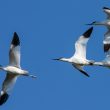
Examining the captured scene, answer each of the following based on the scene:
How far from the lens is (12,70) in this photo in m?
59.3

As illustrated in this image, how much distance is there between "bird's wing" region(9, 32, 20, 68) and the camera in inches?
2320

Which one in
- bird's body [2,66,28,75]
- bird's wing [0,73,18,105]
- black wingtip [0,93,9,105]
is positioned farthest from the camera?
bird's wing [0,73,18,105]

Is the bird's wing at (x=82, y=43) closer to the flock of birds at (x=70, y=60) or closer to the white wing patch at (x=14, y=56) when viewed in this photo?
the flock of birds at (x=70, y=60)

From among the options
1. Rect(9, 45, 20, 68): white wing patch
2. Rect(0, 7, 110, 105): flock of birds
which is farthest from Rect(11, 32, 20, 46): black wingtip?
Rect(9, 45, 20, 68): white wing patch

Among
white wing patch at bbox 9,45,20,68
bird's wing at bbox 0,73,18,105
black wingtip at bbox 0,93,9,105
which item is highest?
white wing patch at bbox 9,45,20,68

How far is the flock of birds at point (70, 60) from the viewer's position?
194 ft

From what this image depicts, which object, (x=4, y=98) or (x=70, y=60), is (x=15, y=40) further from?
(x=70, y=60)

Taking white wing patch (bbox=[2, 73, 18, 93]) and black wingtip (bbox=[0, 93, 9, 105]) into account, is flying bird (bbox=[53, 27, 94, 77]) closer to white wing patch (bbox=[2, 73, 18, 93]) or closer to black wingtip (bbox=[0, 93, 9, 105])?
Result: white wing patch (bbox=[2, 73, 18, 93])

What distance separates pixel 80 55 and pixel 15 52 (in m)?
2.65

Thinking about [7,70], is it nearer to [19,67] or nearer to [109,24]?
[19,67]

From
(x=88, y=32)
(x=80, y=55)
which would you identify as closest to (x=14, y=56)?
(x=80, y=55)

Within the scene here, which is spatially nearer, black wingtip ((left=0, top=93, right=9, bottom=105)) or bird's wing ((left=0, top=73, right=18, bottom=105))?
black wingtip ((left=0, top=93, right=9, bottom=105))

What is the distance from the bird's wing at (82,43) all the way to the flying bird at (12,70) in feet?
8.00

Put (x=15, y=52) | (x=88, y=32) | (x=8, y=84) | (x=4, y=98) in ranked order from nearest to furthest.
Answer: (x=15, y=52)
(x=4, y=98)
(x=8, y=84)
(x=88, y=32)
